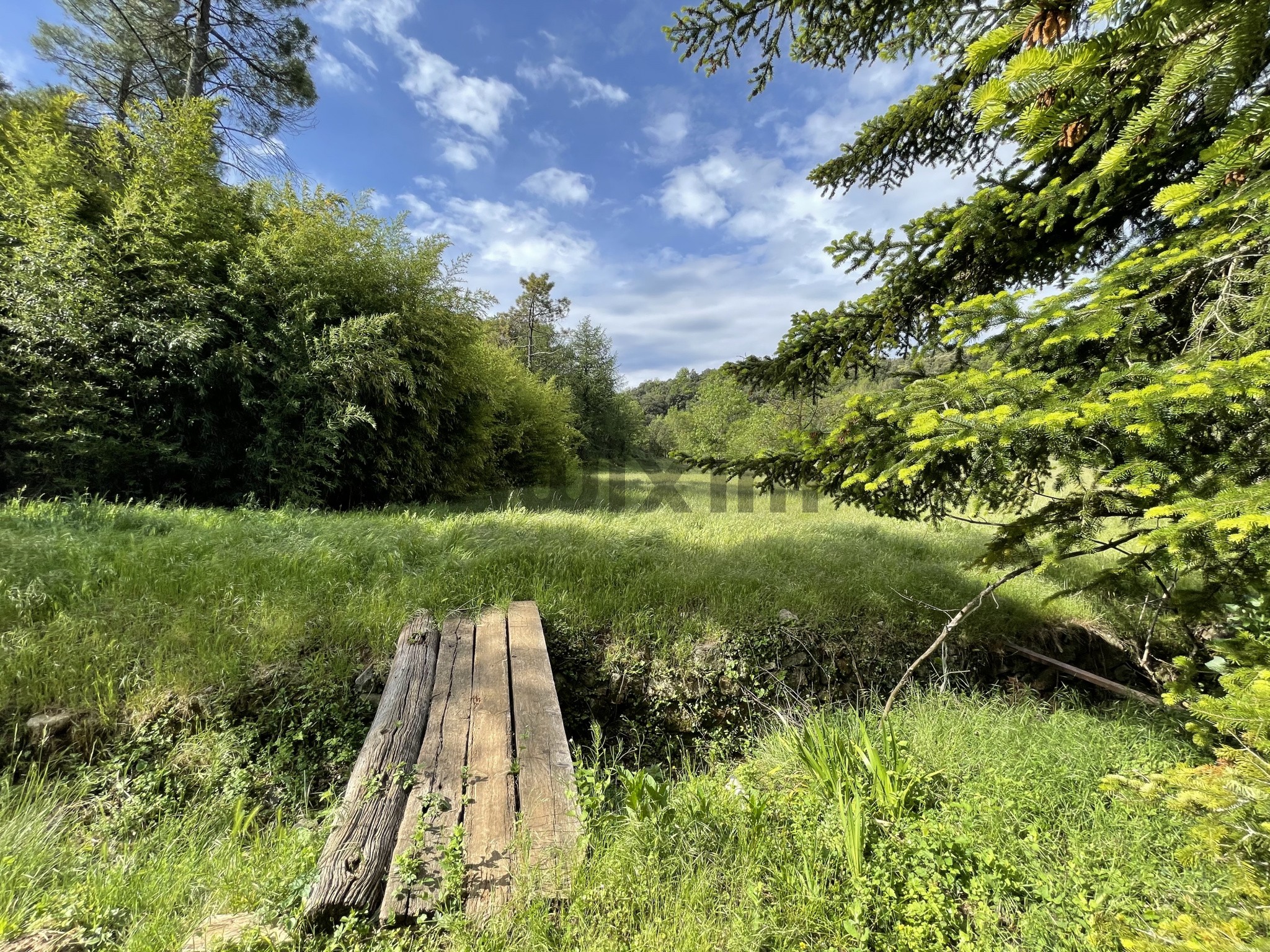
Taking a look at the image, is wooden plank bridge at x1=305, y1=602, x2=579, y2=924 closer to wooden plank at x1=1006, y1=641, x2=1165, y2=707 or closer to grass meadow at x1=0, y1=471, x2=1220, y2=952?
grass meadow at x1=0, y1=471, x2=1220, y2=952

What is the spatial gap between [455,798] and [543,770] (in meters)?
0.36

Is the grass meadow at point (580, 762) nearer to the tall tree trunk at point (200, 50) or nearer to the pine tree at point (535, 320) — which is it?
the tall tree trunk at point (200, 50)

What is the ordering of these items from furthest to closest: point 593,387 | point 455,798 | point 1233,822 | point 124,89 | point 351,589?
point 593,387, point 124,89, point 351,589, point 455,798, point 1233,822

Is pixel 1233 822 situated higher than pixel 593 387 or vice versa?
pixel 593 387

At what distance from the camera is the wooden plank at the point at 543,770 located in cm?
154

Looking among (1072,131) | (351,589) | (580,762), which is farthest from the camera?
(351,589)

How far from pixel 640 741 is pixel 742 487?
11317 mm

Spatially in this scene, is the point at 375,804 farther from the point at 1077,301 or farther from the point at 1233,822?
the point at 1077,301

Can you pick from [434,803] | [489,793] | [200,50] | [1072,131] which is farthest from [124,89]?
[1072,131]

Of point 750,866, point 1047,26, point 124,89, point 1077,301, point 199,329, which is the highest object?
point 124,89

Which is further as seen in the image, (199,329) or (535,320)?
(535,320)

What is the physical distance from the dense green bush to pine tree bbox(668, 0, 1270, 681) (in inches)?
229

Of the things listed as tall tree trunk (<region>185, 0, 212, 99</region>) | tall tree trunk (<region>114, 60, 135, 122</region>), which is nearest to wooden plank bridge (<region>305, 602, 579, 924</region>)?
tall tree trunk (<region>185, 0, 212, 99</region>)

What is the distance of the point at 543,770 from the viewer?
74.7 inches
